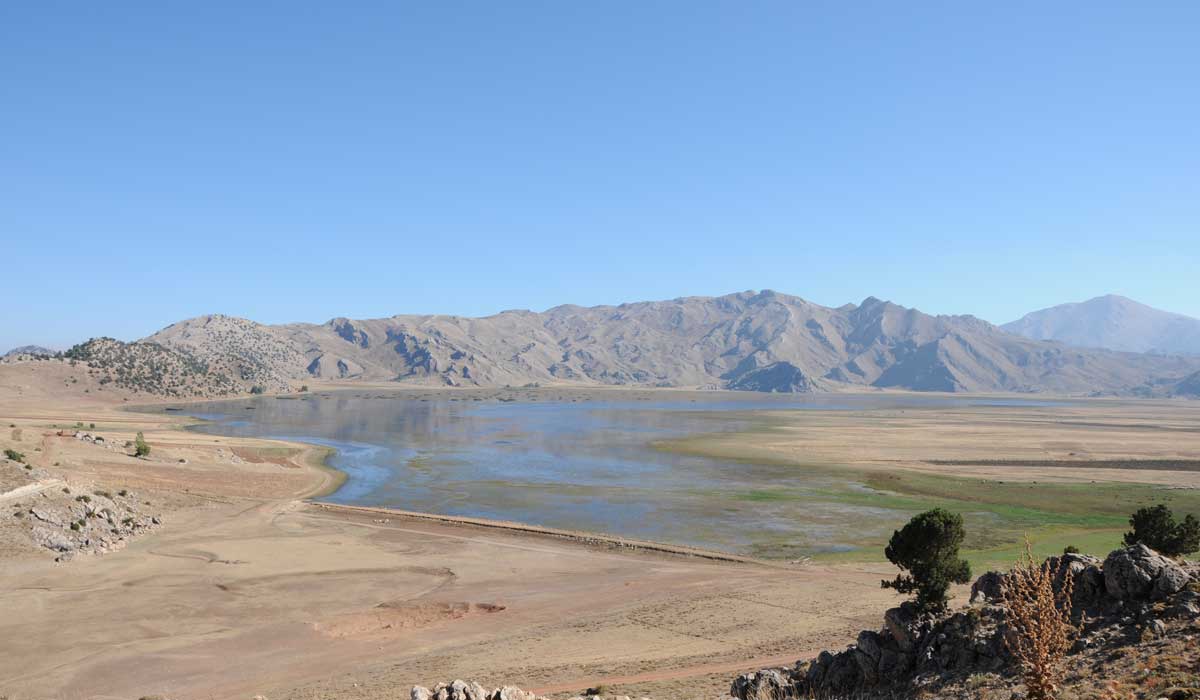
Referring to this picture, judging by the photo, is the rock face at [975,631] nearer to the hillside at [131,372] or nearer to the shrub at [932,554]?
the shrub at [932,554]

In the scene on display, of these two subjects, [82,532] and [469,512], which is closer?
[82,532]

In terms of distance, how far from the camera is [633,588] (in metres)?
38.1

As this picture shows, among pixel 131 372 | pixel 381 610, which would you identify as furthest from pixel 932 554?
pixel 131 372

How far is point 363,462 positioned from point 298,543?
41930 mm

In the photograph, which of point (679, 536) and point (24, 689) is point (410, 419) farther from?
point (24, 689)

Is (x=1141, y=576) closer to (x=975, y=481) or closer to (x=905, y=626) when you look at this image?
(x=905, y=626)

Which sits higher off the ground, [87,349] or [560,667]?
[87,349]

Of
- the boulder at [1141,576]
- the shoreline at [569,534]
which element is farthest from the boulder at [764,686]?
the shoreline at [569,534]

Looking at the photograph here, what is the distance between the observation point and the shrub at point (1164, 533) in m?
27.6

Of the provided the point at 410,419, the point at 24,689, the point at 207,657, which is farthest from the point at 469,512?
the point at 410,419

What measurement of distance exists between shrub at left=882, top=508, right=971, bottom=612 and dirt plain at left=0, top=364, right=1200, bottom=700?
18.5 feet

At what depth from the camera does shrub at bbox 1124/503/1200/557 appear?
90.6ft

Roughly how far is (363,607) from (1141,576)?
31875 millimetres

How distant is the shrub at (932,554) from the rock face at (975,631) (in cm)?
157
